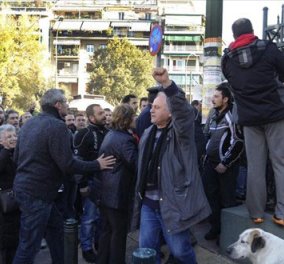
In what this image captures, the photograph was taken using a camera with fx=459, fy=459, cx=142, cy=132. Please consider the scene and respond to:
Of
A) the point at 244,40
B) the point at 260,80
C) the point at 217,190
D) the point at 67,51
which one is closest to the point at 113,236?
the point at 217,190

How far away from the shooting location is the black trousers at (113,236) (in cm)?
478

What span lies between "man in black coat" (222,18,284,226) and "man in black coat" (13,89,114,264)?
4.80 ft

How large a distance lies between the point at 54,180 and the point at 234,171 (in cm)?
220

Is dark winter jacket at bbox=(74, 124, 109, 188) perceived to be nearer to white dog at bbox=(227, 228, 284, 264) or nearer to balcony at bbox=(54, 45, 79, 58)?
white dog at bbox=(227, 228, 284, 264)

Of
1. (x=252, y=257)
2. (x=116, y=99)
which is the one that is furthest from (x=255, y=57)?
(x=116, y=99)

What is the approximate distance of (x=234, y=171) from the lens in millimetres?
5562

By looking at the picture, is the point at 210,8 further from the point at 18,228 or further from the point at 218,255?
the point at 18,228

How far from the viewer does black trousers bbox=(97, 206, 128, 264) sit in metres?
→ 4.78

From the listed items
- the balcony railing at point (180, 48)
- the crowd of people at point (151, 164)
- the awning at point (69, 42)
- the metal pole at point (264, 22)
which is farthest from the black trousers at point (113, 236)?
the balcony railing at point (180, 48)

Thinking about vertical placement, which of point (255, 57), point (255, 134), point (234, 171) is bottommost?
point (234, 171)

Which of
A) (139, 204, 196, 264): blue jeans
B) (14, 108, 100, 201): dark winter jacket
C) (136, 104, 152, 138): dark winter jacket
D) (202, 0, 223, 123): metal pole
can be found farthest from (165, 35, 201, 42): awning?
(139, 204, 196, 264): blue jeans

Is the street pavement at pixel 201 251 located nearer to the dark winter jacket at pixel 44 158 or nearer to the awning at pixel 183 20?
the dark winter jacket at pixel 44 158

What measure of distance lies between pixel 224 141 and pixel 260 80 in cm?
123

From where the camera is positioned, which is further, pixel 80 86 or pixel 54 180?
pixel 80 86
